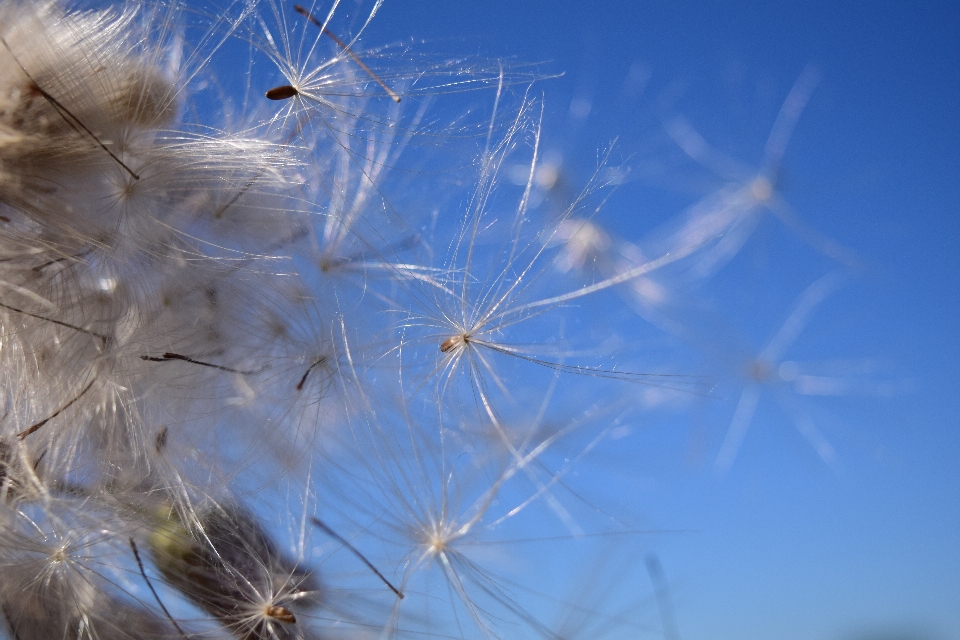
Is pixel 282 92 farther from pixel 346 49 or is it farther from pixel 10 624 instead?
pixel 10 624

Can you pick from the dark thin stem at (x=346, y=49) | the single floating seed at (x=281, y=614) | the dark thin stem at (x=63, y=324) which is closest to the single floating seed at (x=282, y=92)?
the dark thin stem at (x=346, y=49)

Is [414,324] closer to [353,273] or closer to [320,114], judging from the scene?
[353,273]

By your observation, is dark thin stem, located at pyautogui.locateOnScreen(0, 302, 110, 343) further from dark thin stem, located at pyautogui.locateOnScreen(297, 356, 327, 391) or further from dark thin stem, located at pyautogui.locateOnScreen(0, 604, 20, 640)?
dark thin stem, located at pyautogui.locateOnScreen(0, 604, 20, 640)

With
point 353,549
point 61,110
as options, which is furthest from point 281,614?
point 61,110

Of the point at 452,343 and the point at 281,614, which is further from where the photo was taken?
the point at 452,343

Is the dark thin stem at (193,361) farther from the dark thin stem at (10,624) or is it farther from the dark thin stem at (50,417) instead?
the dark thin stem at (10,624)

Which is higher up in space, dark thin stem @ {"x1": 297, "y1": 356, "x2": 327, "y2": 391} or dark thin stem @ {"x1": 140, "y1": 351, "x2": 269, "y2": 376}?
dark thin stem @ {"x1": 297, "y1": 356, "x2": 327, "y2": 391}

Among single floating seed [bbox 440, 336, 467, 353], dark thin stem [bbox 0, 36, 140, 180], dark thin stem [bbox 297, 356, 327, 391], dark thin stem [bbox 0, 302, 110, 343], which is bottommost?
dark thin stem [bbox 0, 302, 110, 343]

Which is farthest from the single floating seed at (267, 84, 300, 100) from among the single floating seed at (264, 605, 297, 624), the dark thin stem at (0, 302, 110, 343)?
the single floating seed at (264, 605, 297, 624)

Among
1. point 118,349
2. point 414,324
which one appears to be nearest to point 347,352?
point 414,324
